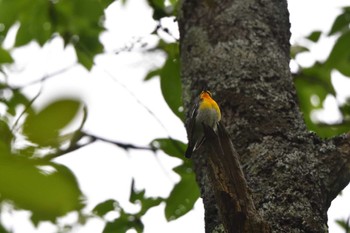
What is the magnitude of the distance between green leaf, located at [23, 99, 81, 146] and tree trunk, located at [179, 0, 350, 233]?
2.90ft

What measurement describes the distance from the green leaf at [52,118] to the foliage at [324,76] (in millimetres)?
2002

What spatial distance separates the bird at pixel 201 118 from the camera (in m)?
1.70

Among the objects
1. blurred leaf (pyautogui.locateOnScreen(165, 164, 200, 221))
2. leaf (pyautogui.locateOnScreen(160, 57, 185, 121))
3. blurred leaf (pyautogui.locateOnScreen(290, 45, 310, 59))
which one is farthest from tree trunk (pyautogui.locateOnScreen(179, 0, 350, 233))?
blurred leaf (pyautogui.locateOnScreen(290, 45, 310, 59))

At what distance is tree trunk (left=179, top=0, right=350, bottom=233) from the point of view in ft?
4.95

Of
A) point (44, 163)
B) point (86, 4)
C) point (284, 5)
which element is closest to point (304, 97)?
point (284, 5)

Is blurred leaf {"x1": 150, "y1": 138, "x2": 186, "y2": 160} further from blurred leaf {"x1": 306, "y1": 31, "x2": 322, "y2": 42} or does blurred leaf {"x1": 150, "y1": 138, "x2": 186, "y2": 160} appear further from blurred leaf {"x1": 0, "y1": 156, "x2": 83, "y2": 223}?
blurred leaf {"x1": 0, "y1": 156, "x2": 83, "y2": 223}

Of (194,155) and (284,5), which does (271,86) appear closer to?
(194,155)

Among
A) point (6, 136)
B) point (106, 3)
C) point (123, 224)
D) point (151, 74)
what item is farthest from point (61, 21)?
point (6, 136)

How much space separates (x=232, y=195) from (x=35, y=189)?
3.06 ft

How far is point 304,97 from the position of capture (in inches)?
114

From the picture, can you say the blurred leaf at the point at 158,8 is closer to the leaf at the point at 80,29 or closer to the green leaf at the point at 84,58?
the leaf at the point at 80,29

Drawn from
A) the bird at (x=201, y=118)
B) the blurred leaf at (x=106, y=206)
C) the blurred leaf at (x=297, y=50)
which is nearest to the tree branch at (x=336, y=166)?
the bird at (x=201, y=118)

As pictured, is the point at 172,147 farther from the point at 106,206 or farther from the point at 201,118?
the point at 201,118

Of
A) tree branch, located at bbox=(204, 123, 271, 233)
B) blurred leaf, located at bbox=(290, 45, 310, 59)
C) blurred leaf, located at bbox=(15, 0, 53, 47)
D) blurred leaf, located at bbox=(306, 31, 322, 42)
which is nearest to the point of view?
tree branch, located at bbox=(204, 123, 271, 233)
